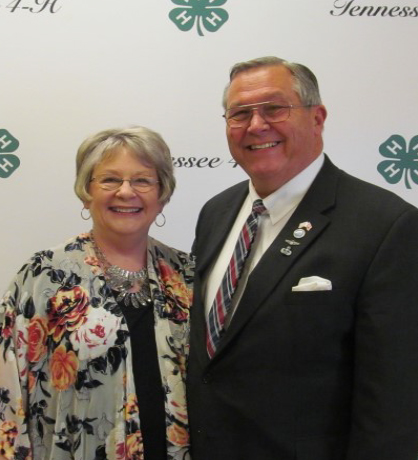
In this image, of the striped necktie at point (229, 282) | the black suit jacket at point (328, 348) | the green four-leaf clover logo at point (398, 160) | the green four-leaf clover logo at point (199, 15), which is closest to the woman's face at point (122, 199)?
the striped necktie at point (229, 282)

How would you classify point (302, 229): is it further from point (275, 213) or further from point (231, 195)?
point (231, 195)

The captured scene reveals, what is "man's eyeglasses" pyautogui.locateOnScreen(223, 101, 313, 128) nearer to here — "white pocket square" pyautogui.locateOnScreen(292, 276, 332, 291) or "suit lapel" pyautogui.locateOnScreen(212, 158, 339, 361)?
"suit lapel" pyautogui.locateOnScreen(212, 158, 339, 361)

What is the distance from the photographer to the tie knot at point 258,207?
5.01ft

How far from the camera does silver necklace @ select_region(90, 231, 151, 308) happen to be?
1540mm

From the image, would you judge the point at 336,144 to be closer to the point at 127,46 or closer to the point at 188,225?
the point at 188,225

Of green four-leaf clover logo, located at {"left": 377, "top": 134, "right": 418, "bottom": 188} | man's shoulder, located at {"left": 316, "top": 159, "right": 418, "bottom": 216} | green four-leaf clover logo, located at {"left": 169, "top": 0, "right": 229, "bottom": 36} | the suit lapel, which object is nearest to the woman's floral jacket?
the suit lapel

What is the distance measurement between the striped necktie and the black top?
168mm

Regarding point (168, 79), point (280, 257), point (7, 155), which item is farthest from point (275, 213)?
point (7, 155)

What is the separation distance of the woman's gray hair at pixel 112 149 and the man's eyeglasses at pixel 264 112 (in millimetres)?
239

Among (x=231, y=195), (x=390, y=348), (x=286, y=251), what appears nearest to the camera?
(x=390, y=348)

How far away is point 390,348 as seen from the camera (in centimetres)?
127

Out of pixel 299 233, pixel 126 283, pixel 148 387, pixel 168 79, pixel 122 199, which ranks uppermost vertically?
pixel 168 79

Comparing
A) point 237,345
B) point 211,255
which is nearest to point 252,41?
point 211,255

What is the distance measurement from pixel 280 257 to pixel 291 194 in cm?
20
